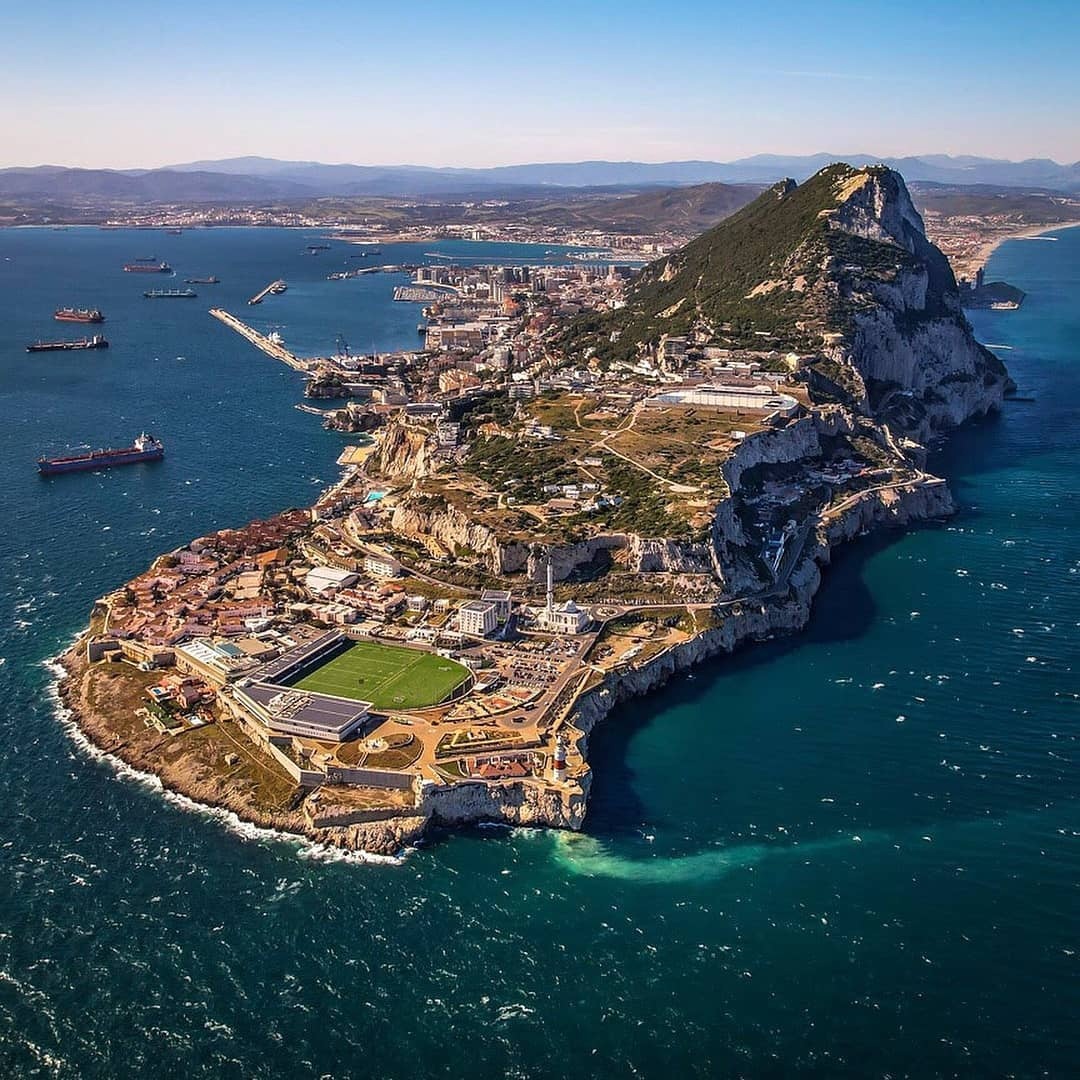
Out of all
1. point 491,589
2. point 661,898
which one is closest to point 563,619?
point 491,589

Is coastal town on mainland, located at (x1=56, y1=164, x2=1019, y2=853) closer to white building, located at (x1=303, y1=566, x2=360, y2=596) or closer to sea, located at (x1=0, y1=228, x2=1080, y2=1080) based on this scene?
white building, located at (x1=303, y1=566, x2=360, y2=596)

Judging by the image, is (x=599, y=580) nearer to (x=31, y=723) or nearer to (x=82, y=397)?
(x=31, y=723)

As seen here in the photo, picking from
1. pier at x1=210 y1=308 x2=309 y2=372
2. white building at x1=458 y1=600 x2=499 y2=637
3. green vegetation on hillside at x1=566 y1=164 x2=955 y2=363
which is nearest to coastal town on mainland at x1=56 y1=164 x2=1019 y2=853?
white building at x1=458 y1=600 x2=499 y2=637

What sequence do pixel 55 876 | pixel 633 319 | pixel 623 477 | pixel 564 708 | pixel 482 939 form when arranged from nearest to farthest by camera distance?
pixel 482 939, pixel 55 876, pixel 564 708, pixel 623 477, pixel 633 319

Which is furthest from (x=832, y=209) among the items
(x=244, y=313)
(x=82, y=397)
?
(x=244, y=313)

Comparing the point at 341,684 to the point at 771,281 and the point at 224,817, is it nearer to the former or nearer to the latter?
the point at 224,817
